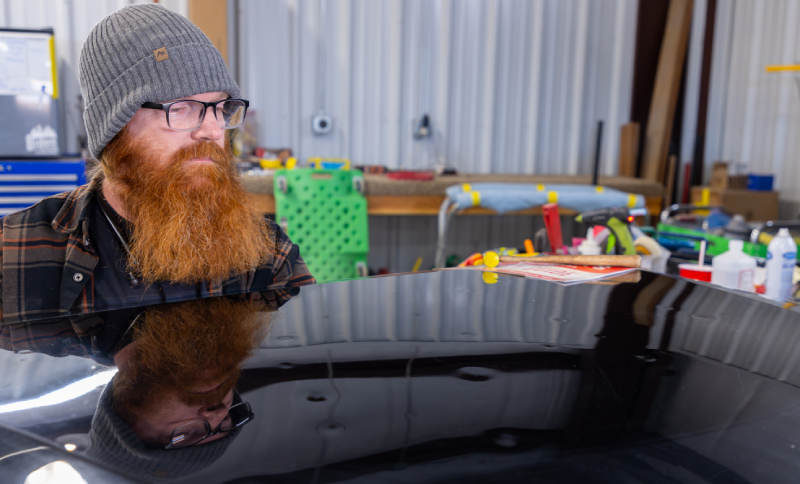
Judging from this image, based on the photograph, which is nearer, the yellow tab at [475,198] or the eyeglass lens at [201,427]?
the eyeglass lens at [201,427]

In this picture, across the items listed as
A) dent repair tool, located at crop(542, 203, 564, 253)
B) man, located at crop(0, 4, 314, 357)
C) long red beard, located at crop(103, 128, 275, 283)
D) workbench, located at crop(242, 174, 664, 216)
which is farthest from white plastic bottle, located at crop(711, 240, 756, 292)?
workbench, located at crop(242, 174, 664, 216)

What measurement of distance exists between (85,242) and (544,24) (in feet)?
12.5

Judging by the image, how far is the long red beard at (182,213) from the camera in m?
1.10

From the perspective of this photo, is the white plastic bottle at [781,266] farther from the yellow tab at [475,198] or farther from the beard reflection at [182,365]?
the yellow tab at [475,198]

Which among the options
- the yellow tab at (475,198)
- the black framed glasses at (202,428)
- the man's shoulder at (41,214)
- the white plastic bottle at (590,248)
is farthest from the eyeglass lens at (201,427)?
the yellow tab at (475,198)

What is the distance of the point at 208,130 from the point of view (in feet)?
3.84

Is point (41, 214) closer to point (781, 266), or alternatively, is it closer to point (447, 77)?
point (781, 266)

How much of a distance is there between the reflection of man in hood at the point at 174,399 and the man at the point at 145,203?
18.0 inches

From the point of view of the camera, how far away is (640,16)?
420 centimetres

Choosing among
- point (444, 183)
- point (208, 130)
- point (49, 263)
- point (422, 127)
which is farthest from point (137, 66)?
point (422, 127)

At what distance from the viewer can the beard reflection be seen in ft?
1.38

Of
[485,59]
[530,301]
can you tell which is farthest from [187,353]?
[485,59]

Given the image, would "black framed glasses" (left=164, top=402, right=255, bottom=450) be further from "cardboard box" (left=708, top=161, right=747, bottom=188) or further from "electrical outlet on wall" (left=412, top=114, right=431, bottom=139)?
"cardboard box" (left=708, top=161, right=747, bottom=188)

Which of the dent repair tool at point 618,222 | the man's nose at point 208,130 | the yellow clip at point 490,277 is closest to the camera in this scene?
the yellow clip at point 490,277
